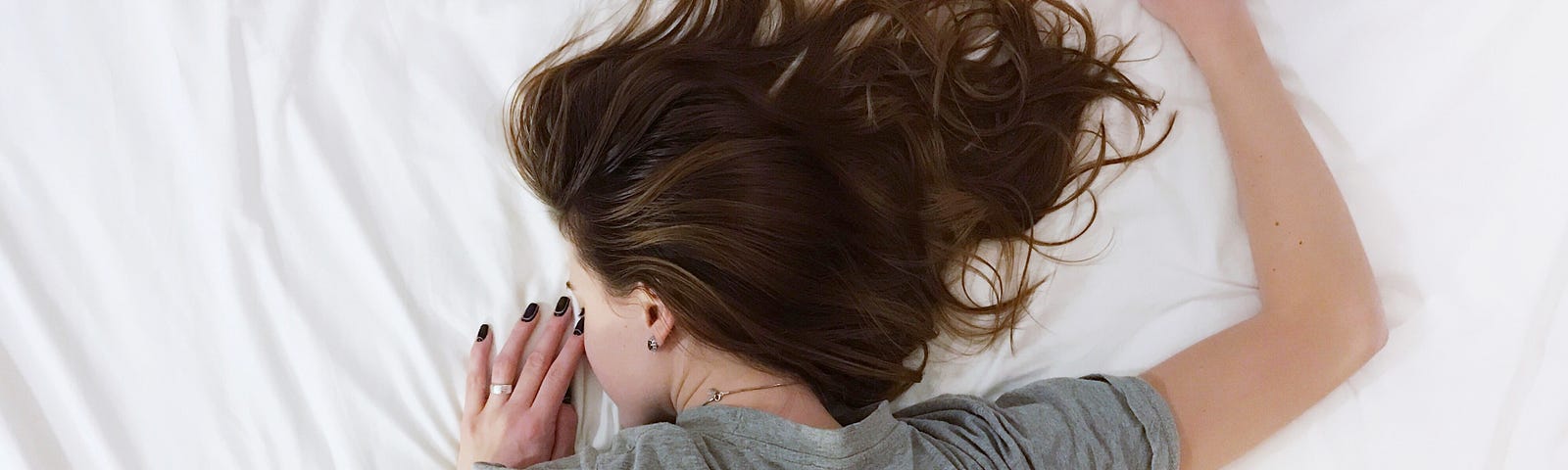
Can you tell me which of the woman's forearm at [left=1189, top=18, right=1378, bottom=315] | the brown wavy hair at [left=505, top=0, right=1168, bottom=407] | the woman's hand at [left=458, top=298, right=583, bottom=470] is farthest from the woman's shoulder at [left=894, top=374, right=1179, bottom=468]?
the woman's hand at [left=458, top=298, right=583, bottom=470]

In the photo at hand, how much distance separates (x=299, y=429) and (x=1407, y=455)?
4.32ft

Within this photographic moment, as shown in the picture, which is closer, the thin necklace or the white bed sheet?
the thin necklace

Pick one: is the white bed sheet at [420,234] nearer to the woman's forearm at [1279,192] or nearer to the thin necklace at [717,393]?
the woman's forearm at [1279,192]

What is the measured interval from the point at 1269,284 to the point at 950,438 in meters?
0.44

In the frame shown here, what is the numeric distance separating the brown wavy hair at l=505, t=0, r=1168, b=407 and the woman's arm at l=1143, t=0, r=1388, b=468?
11 centimetres

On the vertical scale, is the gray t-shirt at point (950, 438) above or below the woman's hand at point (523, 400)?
below

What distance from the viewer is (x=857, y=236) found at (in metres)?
1.15

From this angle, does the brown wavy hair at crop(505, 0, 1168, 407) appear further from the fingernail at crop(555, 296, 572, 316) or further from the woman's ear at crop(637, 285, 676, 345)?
the fingernail at crop(555, 296, 572, 316)

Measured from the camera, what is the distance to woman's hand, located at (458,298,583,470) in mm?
1203

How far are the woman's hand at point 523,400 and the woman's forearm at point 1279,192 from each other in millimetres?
816

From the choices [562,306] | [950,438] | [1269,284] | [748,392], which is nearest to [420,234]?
[562,306]

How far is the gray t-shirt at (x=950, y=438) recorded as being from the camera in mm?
1067

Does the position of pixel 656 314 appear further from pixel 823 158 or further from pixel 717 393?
pixel 823 158

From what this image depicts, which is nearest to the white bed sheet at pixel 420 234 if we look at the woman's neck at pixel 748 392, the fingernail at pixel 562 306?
the fingernail at pixel 562 306
